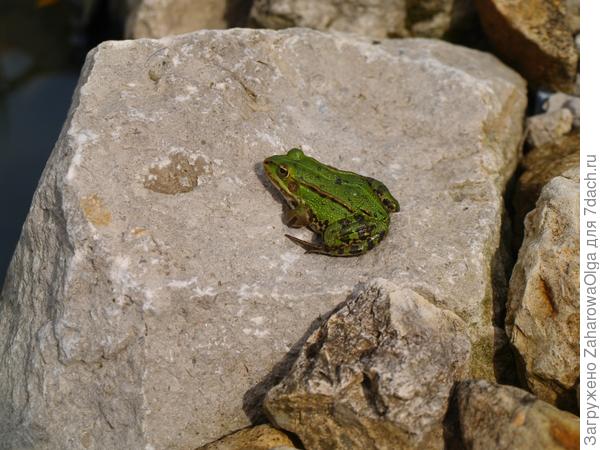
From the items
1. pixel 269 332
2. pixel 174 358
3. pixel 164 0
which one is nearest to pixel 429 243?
pixel 269 332

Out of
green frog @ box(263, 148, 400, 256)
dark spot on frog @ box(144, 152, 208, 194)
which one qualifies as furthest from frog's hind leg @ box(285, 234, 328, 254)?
dark spot on frog @ box(144, 152, 208, 194)

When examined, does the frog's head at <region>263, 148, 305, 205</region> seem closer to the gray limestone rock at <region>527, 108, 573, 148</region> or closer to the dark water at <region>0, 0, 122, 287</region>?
the gray limestone rock at <region>527, 108, 573, 148</region>

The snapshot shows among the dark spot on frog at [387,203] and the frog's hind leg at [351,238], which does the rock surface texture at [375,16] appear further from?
the frog's hind leg at [351,238]

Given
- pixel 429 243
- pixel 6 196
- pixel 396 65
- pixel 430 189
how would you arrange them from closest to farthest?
pixel 429 243 < pixel 430 189 < pixel 396 65 < pixel 6 196

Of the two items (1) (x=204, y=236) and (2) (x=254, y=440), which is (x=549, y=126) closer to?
(1) (x=204, y=236)

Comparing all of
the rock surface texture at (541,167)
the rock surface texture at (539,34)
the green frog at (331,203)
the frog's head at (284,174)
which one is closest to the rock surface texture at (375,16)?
the rock surface texture at (539,34)

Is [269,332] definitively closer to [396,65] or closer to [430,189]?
[430,189]

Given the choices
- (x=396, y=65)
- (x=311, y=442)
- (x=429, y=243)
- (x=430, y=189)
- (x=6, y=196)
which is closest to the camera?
(x=311, y=442)

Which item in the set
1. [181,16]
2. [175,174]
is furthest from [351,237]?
[181,16]
